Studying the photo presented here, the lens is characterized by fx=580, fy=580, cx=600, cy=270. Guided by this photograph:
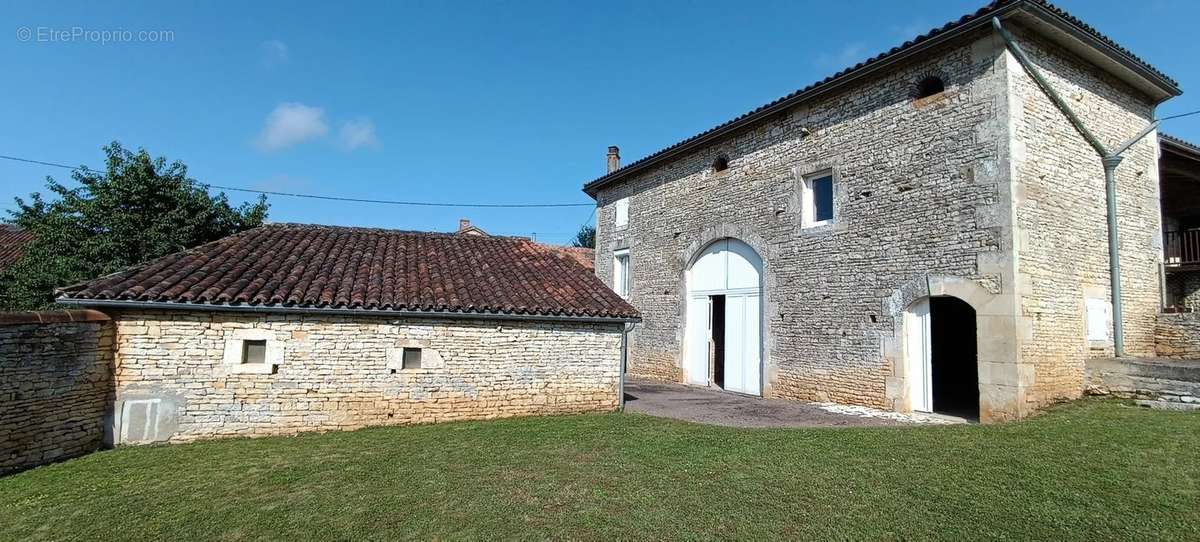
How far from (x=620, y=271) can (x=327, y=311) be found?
1064 cm

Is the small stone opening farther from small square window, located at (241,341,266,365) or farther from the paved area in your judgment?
small square window, located at (241,341,266,365)

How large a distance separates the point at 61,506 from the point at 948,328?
14.9 m

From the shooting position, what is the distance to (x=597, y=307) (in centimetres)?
957

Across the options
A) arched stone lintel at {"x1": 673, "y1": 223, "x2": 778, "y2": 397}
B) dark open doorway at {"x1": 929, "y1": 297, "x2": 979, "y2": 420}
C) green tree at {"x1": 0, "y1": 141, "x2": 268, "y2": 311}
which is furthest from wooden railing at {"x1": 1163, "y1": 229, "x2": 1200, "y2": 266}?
green tree at {"x1": 0, "y1": 141, "x2": 268, "y2": 311}

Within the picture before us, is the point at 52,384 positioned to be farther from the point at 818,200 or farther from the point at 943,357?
the point at 943,357

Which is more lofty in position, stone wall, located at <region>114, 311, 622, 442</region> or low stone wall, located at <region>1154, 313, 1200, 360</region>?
low stone wall, located at <region>1154, 313, 1200, 360</region>

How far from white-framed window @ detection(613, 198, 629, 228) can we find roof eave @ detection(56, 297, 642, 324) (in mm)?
7811

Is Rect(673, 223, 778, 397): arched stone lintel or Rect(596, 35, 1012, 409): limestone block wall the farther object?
Rect(673, 223, 778, 397): arched stone lintel

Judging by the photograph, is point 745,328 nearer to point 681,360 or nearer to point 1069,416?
point 681,360

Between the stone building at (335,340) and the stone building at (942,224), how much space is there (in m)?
4.15

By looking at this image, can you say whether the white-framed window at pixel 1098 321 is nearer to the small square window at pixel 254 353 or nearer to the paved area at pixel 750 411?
the paved area at pixel 750 411

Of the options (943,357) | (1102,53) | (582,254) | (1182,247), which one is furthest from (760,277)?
(582,254)

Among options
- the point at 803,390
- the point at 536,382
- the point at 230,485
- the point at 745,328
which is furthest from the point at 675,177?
the point at 230,485

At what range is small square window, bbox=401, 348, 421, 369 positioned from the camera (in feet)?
27.5
